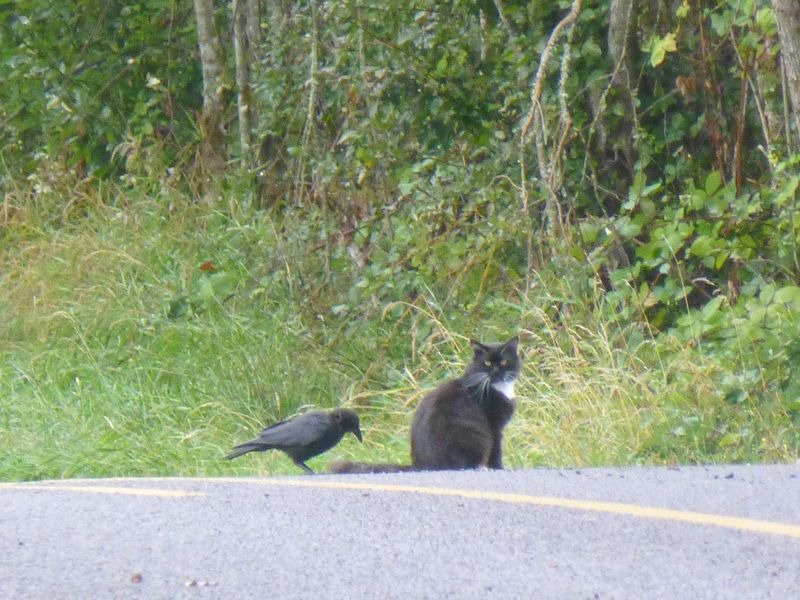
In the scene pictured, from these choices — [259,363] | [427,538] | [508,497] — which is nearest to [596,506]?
[508,497]

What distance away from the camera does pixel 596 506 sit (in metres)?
6.14

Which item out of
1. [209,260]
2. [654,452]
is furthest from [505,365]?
[209,260]

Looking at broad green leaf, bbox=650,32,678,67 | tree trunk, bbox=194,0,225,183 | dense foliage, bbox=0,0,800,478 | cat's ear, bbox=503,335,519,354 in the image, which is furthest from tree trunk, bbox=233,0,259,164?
cat's ear, bbox=503,335,519,354

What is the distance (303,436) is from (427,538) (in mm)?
3022

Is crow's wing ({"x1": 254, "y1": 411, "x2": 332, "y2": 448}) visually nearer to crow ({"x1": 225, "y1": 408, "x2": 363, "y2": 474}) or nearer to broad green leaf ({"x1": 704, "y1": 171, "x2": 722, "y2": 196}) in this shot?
crow ({"x1": 225, "y1": 408, "x2": 363, "y2": 474})

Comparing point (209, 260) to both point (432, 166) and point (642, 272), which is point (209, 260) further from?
point (642, 272)

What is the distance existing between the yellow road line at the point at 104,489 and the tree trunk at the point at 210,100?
397 inches

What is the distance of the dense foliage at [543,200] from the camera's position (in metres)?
11.0

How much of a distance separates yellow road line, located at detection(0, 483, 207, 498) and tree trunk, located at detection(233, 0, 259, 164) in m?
9.15

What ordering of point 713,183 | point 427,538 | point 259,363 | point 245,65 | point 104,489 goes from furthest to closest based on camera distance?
point 245,65, point 259,363, point 713,183, point 104,489, point 427,538

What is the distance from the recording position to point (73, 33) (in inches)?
A: 746

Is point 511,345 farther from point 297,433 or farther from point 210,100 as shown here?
point 210,100

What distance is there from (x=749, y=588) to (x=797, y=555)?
1.56ft

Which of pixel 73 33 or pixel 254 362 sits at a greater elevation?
pixel 73 33
